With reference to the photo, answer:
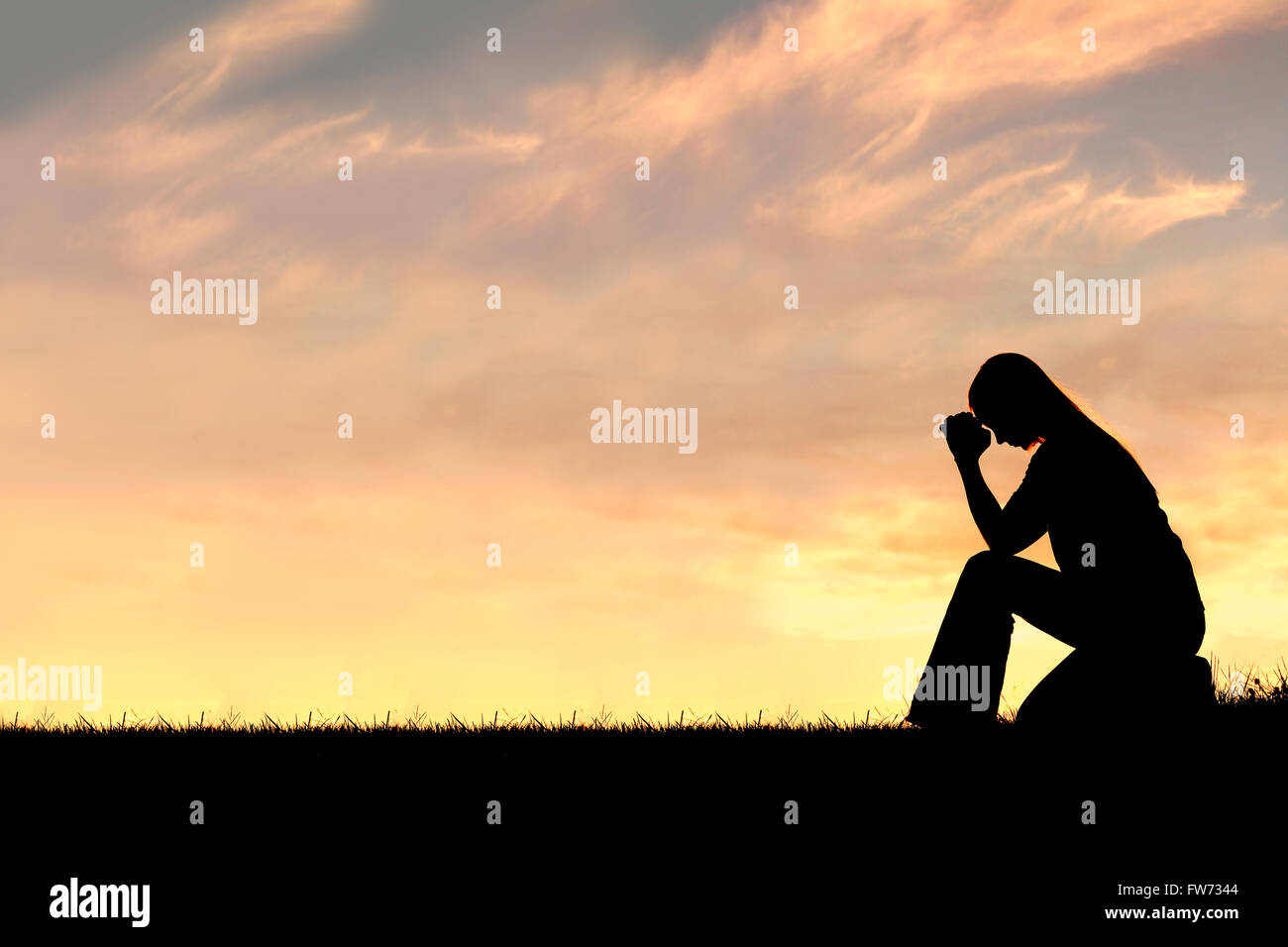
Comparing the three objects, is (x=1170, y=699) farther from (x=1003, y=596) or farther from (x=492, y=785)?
(x=492, y=785)

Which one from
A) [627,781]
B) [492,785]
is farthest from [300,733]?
[627,781]

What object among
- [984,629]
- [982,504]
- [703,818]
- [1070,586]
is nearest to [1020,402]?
[982,504]

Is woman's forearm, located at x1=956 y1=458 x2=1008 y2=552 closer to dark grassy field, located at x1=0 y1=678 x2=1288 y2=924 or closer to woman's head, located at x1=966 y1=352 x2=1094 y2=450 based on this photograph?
woman's head, located at x1=966 y1=352 x2=1094 y2=450

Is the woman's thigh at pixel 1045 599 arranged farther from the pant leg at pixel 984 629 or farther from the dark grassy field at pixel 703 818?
the dark grassy field at pixel 703 818

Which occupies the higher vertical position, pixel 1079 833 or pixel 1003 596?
pixel 1003 596

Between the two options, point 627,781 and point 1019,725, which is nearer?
point 1019,725

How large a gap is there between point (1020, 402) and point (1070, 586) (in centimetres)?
122

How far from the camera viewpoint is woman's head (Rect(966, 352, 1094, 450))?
Answer: 738cm

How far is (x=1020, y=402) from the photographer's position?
7.48m

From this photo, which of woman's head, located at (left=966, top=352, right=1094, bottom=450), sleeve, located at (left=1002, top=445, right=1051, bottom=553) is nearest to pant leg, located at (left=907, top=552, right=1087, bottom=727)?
sleeve, located at (left=1002, top=445, right=1051, bottom=553)

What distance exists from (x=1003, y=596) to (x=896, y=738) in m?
1.88
